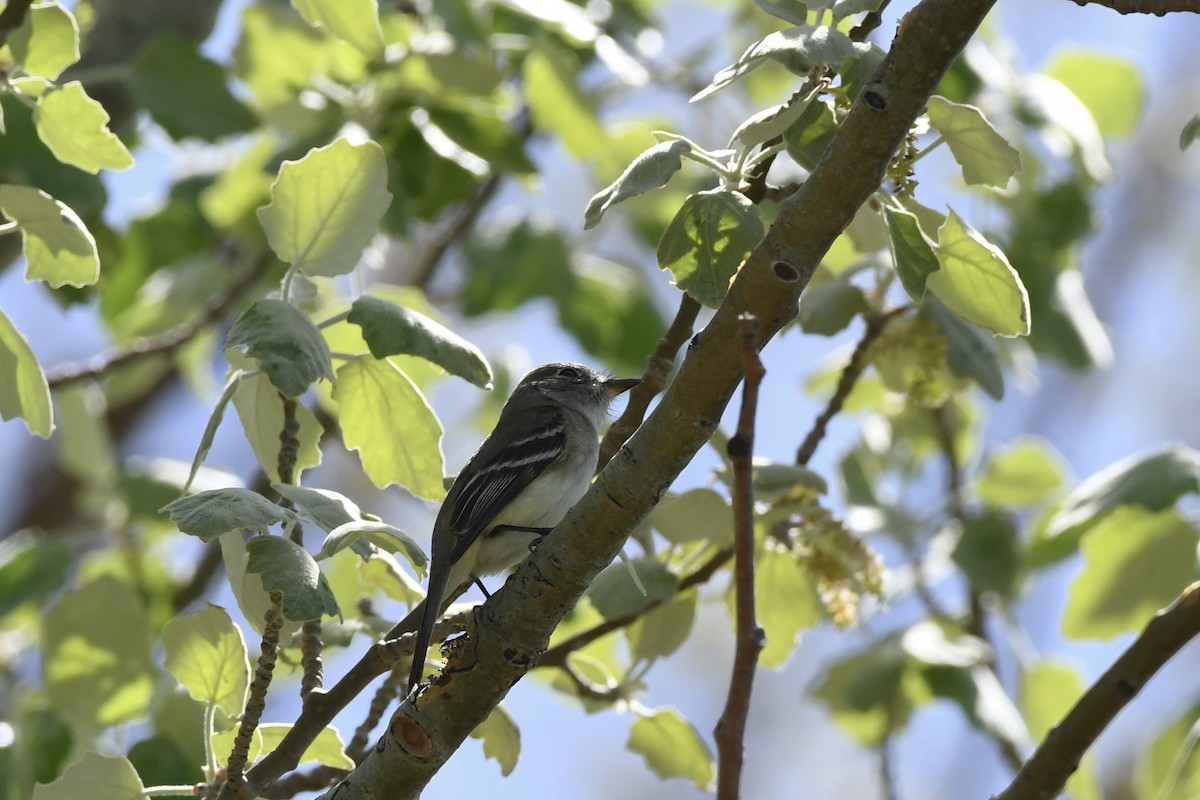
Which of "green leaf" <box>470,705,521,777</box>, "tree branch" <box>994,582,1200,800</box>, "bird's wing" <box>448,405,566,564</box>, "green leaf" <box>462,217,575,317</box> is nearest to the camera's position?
"tree branch" <box>994,582,1200,800</box>

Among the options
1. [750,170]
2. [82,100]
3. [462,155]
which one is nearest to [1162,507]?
[750,170]

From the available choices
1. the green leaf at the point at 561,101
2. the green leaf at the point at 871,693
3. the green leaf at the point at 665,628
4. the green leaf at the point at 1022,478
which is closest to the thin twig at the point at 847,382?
the green leaf at the point at 665,628

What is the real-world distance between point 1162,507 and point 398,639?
153 centimetres

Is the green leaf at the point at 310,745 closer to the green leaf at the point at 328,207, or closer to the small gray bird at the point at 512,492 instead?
the small gray bird at the point at 512,492

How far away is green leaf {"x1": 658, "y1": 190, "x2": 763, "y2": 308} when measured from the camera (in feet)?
6.46

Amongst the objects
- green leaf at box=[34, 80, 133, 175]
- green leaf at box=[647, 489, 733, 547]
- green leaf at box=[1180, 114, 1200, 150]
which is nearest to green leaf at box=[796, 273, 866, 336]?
green leaf at box=[647, 489, 733, 547]

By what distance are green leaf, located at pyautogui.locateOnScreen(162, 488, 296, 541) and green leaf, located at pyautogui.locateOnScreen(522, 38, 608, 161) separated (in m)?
1.91

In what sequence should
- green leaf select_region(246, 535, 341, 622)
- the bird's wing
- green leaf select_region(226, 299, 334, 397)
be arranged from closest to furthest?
1. green leaf select_region(246, 535, 341, 622)
2. green leaf select_region(226, 299, 334, 397)
3. the bird's wing

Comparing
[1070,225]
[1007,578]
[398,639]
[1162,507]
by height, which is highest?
[1070,225]

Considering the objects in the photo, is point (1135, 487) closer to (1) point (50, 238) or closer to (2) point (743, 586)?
(2) point (743, 586)

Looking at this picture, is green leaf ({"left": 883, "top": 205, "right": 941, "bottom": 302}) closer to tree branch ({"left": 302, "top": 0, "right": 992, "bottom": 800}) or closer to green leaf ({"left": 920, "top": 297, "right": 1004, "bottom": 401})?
tree branch ({"left": 302, "top": 0, "right": 992, "bottom": 800})

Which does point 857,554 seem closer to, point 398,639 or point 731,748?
point 398,639

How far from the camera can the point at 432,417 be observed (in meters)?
2.39

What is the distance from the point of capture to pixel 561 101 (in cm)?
357
